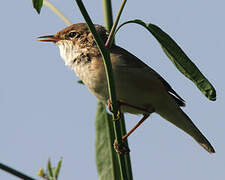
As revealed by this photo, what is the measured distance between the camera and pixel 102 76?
161 inches

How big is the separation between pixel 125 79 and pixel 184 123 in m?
1.07

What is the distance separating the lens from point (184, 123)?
4.77m

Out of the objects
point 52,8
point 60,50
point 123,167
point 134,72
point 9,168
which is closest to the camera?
point 9,168

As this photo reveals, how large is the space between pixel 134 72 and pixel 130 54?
37cm

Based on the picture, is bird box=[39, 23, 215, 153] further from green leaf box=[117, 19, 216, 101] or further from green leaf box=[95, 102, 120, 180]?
green leaf box=[117, 19, 216, 101]

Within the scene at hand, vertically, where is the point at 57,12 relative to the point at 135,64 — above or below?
above

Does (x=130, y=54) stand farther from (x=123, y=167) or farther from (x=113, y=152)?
(x=123, y=167)

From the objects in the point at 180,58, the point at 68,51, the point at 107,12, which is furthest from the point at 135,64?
the point at 180,58

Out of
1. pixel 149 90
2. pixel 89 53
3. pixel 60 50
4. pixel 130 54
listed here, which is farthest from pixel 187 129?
pixel 60 50

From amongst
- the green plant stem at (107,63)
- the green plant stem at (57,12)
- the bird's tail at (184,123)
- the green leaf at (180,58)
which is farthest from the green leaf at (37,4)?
the bird's tail at (184,123)

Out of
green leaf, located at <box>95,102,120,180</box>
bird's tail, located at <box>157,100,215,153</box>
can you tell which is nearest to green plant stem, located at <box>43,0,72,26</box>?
green leaf, located at <box>95,102,120,180</box>

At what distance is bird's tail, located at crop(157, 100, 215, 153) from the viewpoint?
15.5ft

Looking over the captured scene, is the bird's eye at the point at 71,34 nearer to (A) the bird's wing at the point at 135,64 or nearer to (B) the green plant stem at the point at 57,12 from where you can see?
(A) the bird's wing at the point at 135,64

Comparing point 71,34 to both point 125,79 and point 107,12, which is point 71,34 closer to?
point 125,79
